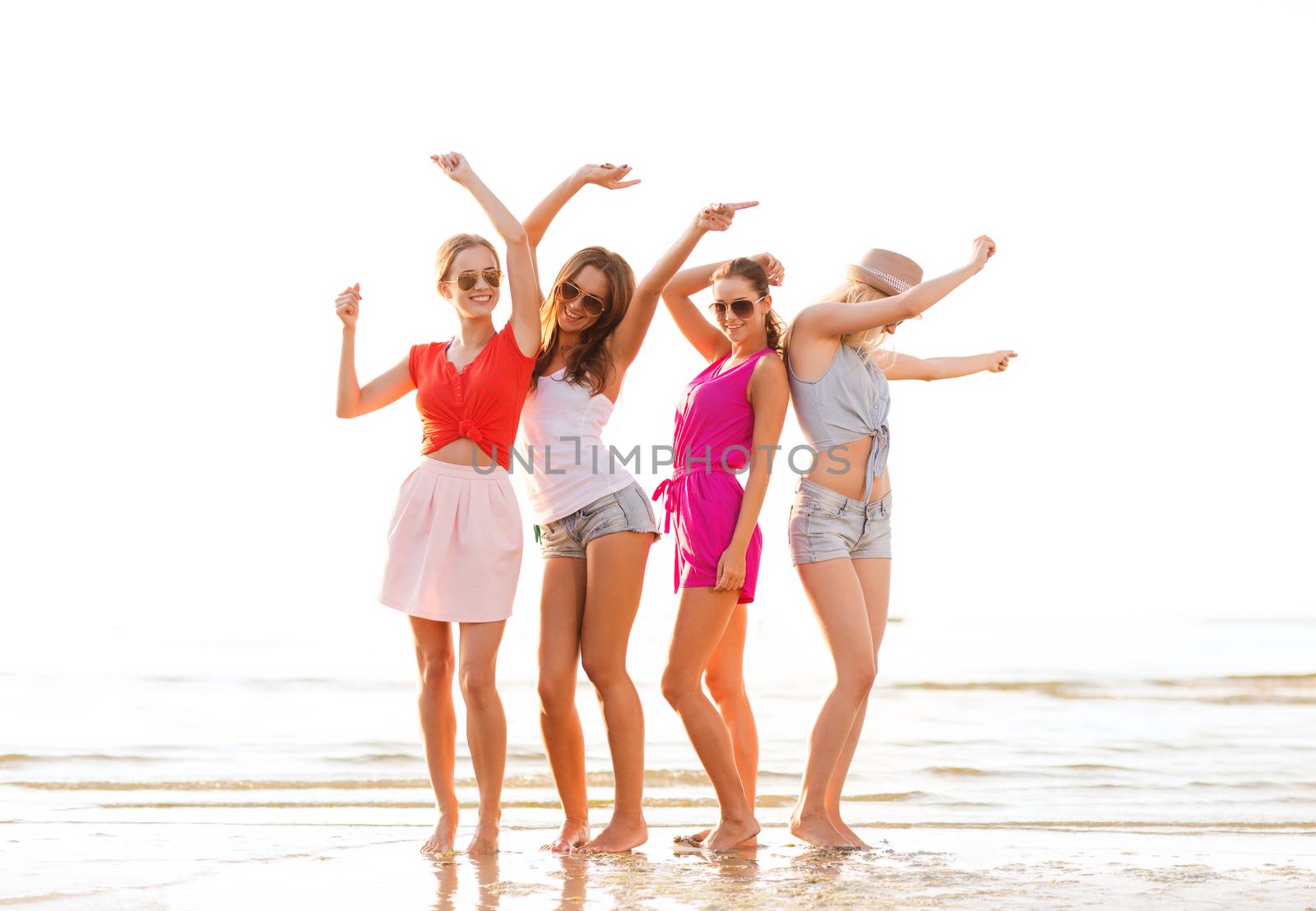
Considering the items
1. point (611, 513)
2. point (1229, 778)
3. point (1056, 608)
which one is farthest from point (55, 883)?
point (1056, 608)

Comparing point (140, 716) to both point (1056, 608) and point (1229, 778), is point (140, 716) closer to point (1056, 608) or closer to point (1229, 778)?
point (1229, 778)

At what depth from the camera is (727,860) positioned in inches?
171

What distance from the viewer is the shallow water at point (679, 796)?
404 centimetres

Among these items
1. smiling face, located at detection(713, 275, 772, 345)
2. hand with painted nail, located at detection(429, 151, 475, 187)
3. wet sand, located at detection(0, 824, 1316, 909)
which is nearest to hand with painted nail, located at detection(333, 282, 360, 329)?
hand with painted nail, located at detection(429, 151, 475, 187)

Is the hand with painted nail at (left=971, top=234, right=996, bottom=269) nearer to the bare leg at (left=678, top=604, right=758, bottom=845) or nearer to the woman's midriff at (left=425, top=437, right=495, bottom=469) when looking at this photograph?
the bare leg at (left=678, top=604, right=758, bottom=845)

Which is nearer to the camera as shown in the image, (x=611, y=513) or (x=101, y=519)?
(x=611, y=513)

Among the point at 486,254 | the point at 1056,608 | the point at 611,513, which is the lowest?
the point at 1056,608

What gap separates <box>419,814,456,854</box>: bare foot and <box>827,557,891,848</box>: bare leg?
1.41m

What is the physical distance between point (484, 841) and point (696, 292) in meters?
2.19

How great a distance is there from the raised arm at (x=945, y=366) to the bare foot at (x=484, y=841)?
2.32 m

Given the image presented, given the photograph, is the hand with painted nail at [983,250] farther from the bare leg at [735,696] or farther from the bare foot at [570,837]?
the bare foot at [570,837]

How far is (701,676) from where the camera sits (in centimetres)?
445

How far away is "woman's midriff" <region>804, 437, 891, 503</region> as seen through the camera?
14.8 feet

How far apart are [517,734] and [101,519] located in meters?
20.8
